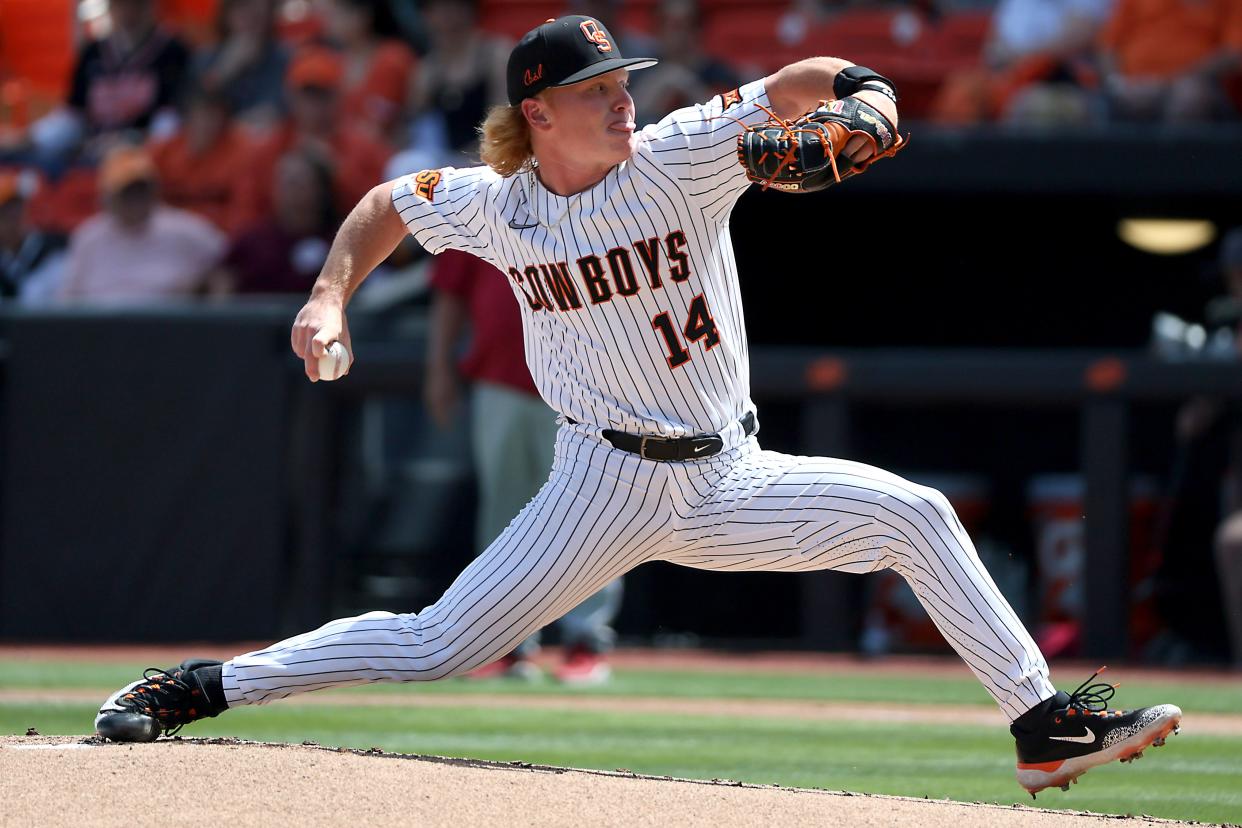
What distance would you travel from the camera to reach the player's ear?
4.01 metres

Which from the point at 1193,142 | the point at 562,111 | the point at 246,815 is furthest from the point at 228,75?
the point at 246,815

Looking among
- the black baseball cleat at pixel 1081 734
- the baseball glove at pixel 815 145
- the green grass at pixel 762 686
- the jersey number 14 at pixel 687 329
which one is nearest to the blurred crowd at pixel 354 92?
the green grass at pixel 762 686

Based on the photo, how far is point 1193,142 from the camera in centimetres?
834

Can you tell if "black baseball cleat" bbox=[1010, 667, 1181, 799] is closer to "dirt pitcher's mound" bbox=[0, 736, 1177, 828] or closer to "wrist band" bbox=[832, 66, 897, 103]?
"dirt pitcher's mound" bbox=[0, 736, 1177, 828]

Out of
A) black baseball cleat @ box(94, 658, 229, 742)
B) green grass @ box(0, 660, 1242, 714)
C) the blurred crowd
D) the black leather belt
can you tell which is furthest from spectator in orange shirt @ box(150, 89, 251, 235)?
the black leather belt

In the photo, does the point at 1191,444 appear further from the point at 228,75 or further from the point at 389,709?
the point at 228,75

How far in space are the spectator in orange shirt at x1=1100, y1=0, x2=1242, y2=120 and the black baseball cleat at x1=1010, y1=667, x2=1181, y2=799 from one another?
5.44 metres

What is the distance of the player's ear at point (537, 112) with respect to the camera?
4.01m

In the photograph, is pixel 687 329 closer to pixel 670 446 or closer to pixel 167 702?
pixel 670 446

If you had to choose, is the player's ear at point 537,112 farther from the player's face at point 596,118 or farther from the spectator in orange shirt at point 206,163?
the spectator in orange shirt at point 206,163

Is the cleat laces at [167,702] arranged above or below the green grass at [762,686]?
above

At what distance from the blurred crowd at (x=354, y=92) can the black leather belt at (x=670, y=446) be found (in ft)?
16.7

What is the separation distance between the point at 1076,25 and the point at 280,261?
4319 millimetres

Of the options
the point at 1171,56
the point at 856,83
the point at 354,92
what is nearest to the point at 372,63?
the point at 354,92
